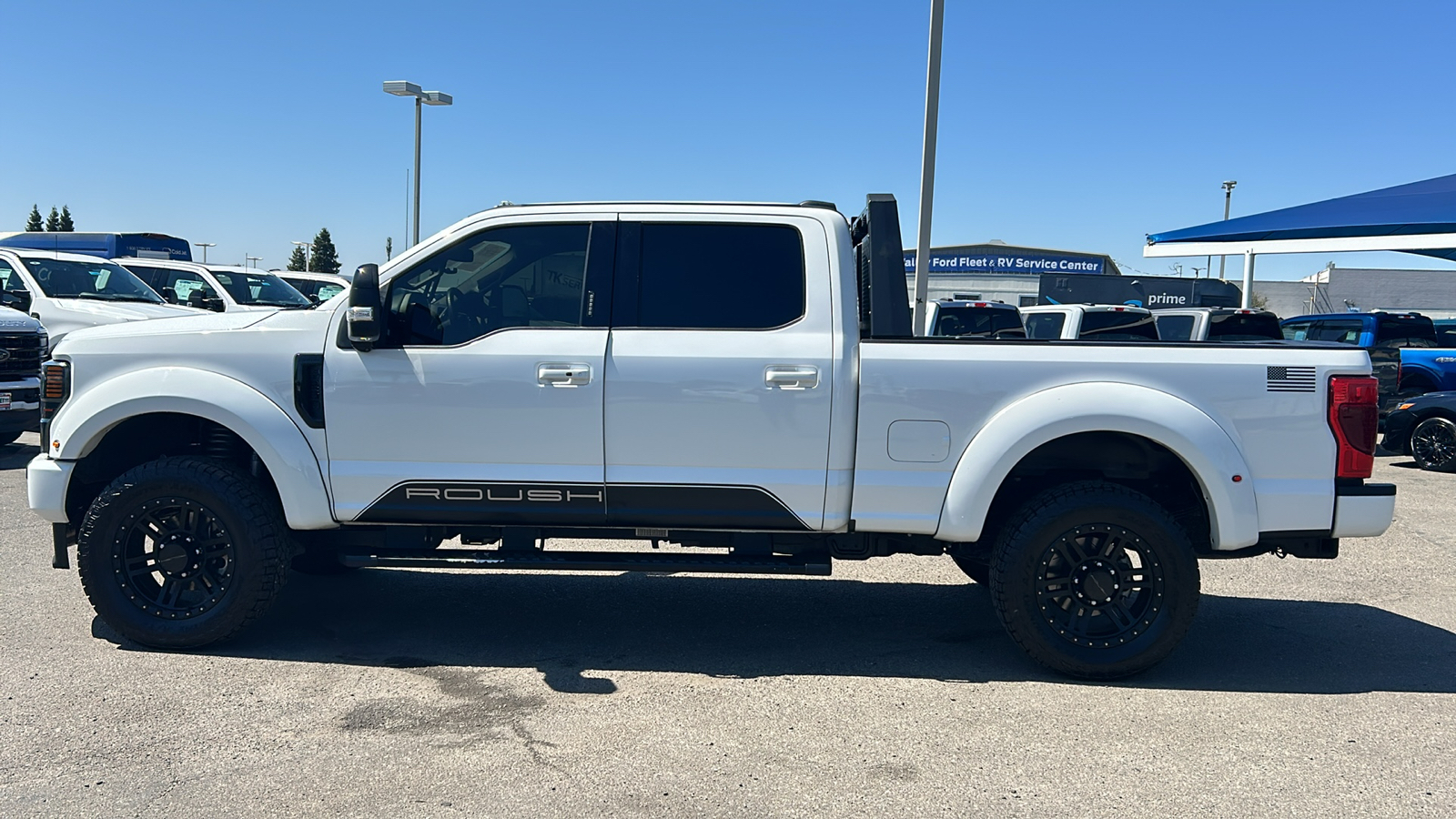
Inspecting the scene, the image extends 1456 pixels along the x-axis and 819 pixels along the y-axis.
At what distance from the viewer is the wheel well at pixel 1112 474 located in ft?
16.3

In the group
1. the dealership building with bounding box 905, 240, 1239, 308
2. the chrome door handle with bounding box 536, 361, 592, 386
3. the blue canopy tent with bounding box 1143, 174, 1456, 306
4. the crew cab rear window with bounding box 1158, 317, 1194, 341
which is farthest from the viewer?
the dealership building with bounding box 905, 240, 1239, 308

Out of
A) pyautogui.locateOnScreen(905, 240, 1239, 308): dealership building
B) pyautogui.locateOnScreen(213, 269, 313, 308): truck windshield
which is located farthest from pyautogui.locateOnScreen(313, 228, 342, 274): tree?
pyautogui.locateOnScreen(213, 269, 313, 308): truck windshield

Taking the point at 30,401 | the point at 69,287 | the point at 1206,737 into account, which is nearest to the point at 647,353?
the point at 1206,737

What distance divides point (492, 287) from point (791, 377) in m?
1.45

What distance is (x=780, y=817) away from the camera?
3.50 m

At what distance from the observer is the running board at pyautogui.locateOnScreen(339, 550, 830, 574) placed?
4895 millimetres

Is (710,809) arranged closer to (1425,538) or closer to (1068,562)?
(1068,562)

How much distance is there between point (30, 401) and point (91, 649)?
22.6ft

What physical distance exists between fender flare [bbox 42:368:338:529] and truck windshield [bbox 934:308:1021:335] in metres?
10.5

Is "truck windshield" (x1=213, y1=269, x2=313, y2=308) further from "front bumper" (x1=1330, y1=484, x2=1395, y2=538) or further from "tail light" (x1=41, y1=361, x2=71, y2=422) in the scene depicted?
"front bumper" (x1=1330, y1=484, x2=1395, y2=538)

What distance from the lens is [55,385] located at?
5.10 metres

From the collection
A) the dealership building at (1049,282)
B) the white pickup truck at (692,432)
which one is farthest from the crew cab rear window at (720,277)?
the dealership building at (1049,282)

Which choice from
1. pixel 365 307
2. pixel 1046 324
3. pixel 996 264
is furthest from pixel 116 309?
pixel 996 264

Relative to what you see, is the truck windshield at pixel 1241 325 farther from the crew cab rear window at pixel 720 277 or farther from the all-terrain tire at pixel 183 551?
the all-terrain tire at pixel 183 551
